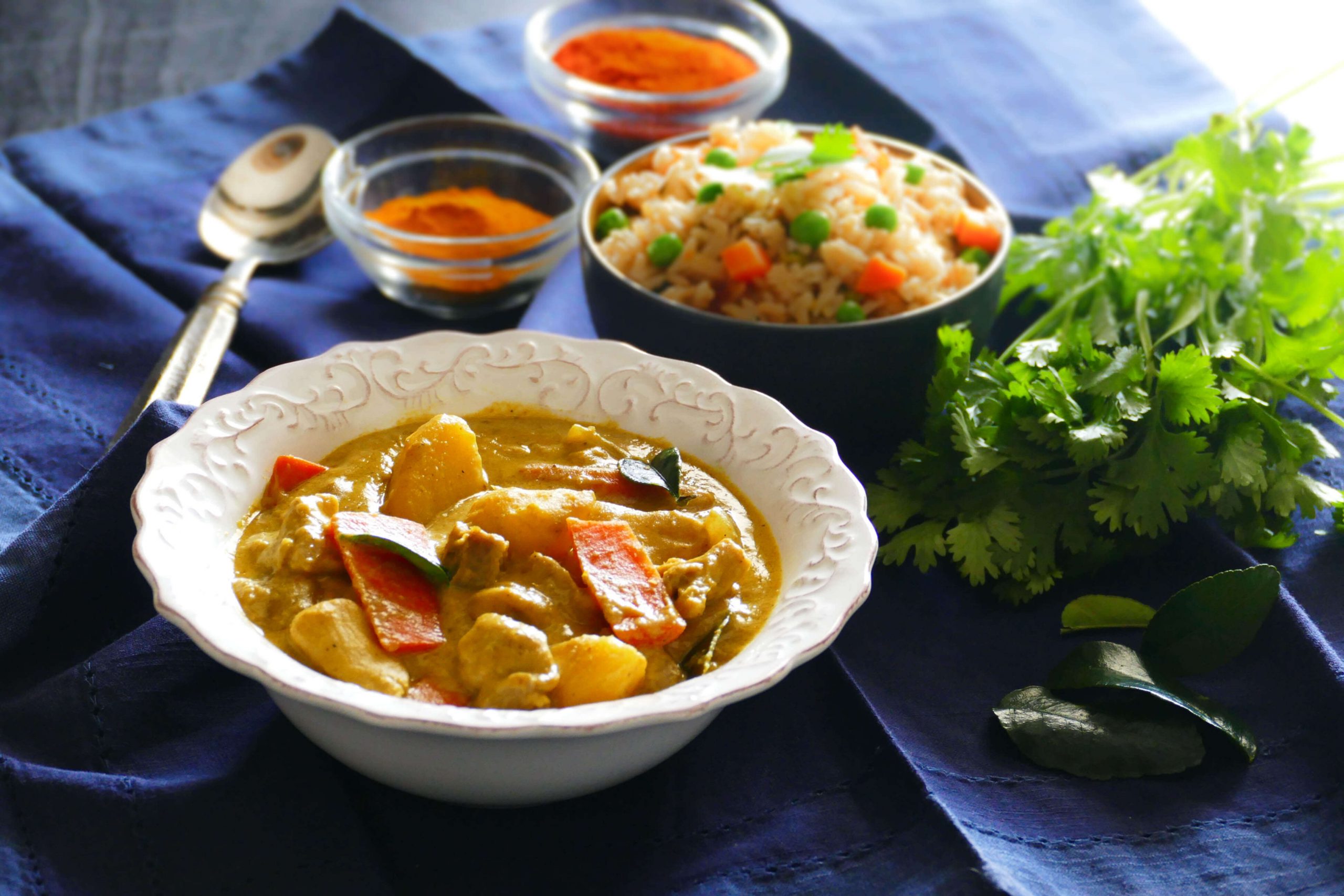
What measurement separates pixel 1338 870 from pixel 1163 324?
1810 mm

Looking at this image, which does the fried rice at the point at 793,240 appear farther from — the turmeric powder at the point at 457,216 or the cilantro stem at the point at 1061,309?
the turmeric powder at the point at 457,216

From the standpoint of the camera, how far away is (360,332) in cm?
384

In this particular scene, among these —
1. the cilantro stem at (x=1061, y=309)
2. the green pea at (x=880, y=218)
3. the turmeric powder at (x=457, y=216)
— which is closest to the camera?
the green pea at (x=880, y=218)

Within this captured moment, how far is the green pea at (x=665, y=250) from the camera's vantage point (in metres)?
3.32

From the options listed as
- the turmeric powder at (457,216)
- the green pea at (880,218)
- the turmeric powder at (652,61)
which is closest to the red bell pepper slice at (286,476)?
the turmeric powder at (457,216)

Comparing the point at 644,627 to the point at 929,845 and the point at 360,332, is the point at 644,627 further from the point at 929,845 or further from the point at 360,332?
the point at 360,332

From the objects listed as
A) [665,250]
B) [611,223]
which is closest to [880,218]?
[665,250]

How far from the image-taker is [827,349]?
3061 mm

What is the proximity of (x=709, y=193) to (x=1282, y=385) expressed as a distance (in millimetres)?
1590

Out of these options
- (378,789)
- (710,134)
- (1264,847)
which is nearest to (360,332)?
(710,134)

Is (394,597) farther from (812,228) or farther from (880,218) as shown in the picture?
(880,218)

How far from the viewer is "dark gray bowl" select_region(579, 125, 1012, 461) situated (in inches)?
121

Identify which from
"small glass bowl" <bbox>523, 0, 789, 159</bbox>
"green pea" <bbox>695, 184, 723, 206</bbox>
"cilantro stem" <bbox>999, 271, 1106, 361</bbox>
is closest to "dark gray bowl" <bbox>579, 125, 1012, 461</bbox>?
"cilantro stem" <bbox>999, 271, 1106, 361</bbox>

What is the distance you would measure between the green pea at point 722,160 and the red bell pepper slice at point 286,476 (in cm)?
160
